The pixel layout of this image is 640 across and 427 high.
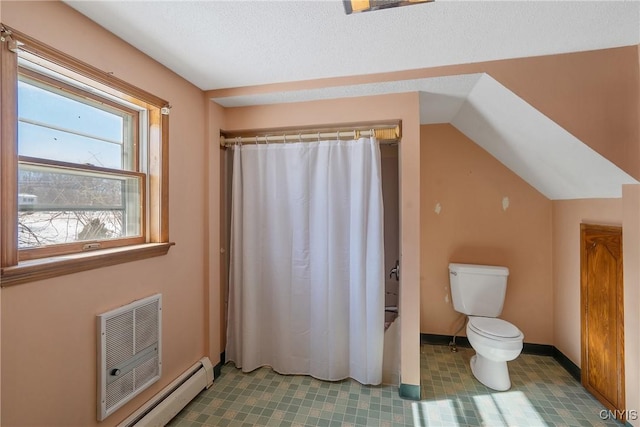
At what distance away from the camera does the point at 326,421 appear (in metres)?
1.73

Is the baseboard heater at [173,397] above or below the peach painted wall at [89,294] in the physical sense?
below

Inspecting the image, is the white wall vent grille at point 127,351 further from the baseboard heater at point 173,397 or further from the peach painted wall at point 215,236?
the peach painted wall at point 215,236

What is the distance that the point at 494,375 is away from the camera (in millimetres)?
2027

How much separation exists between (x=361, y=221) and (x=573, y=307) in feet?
5.99

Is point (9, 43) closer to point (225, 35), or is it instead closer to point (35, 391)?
point (225, 35)

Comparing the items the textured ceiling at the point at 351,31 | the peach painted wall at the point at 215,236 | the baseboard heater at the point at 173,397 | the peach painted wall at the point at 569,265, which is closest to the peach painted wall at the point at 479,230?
the peach painted wall at the point at 569,265

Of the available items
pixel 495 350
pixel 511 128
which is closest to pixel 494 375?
pixel 495 350

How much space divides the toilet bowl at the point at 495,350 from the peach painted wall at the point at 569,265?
0.58 m

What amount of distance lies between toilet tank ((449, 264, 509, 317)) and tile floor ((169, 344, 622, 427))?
48cm

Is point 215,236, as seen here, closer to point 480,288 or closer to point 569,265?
point 480,288

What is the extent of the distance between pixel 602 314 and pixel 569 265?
47 centimetres

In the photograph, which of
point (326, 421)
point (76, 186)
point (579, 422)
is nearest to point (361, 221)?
point (326, 421)

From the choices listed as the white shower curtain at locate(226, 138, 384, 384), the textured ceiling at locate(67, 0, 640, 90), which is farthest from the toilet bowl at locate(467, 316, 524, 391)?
the textured ceiling at locate(67, 0, 640, 90)

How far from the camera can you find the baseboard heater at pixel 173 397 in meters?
1.56
